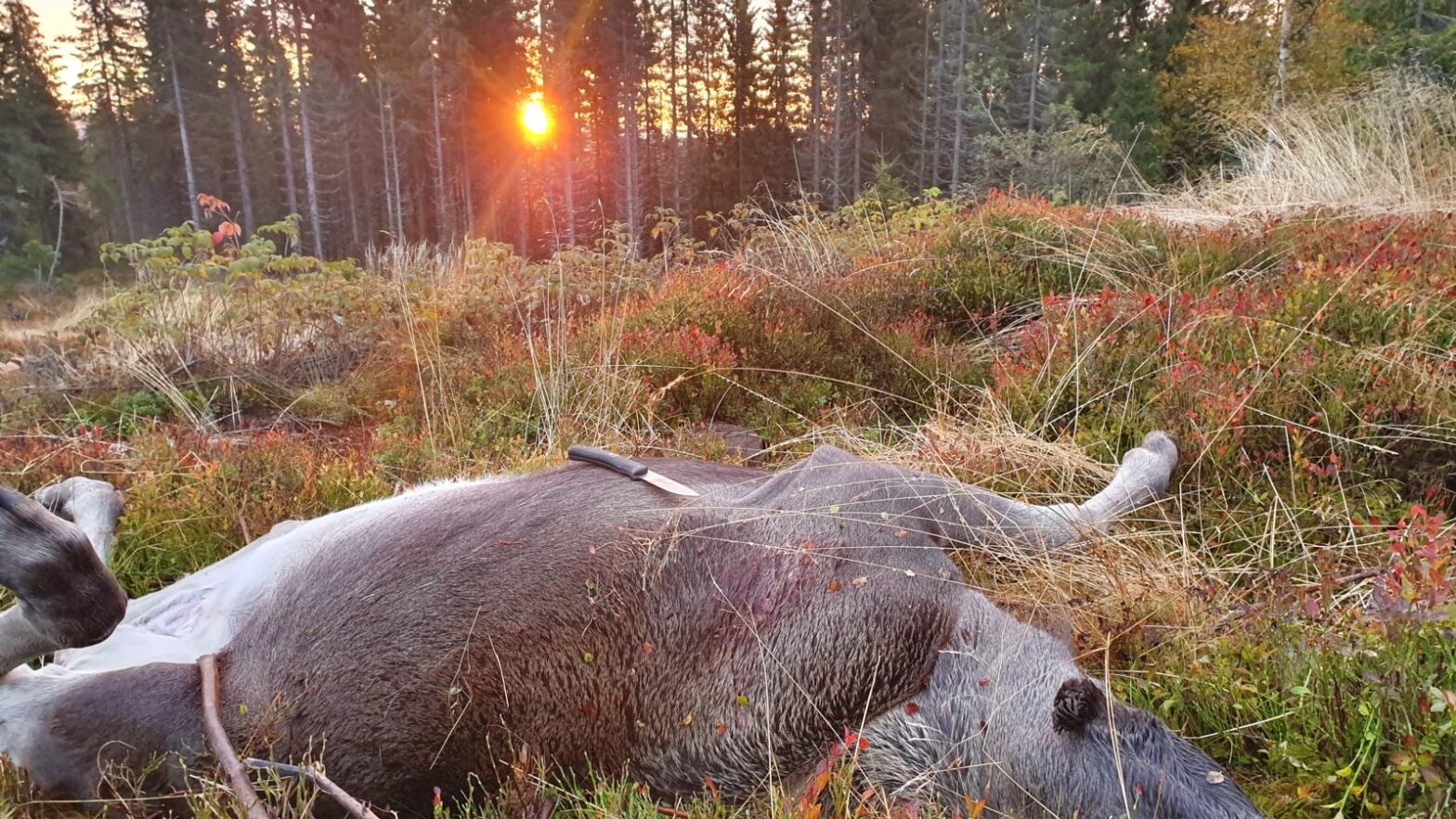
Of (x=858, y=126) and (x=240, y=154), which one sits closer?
(x=858, y=126)

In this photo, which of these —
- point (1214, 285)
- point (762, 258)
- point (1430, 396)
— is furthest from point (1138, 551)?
point (762, 258)

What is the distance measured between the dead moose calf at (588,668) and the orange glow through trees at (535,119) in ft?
115

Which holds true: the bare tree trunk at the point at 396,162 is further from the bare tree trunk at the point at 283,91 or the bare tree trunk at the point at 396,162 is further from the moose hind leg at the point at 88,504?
the moose hind leg at the point at 88,504

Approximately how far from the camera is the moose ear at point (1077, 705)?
1.91 m

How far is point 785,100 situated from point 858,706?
4016 cm

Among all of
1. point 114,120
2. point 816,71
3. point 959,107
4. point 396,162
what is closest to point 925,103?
point 959,107

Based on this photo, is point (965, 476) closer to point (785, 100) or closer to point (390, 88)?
point (785, 100)

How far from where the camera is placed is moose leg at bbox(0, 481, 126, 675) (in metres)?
2.31

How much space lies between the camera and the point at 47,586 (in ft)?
7.66

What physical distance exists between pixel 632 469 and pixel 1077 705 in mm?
1790

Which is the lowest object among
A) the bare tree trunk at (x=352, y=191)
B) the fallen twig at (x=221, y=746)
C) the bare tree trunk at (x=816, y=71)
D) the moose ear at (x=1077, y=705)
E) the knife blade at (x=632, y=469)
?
the fallen twig at (x=221, y=746)

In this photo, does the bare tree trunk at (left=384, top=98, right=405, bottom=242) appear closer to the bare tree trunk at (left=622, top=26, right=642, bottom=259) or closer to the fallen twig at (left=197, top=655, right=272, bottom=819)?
the bare tree trunk at (left=622, top=26, right=642, bottom=259)

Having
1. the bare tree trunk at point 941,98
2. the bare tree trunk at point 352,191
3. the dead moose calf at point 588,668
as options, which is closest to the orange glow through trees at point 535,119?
the bare tree trunk at point 352,191

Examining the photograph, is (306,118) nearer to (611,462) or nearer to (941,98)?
(941,98)
